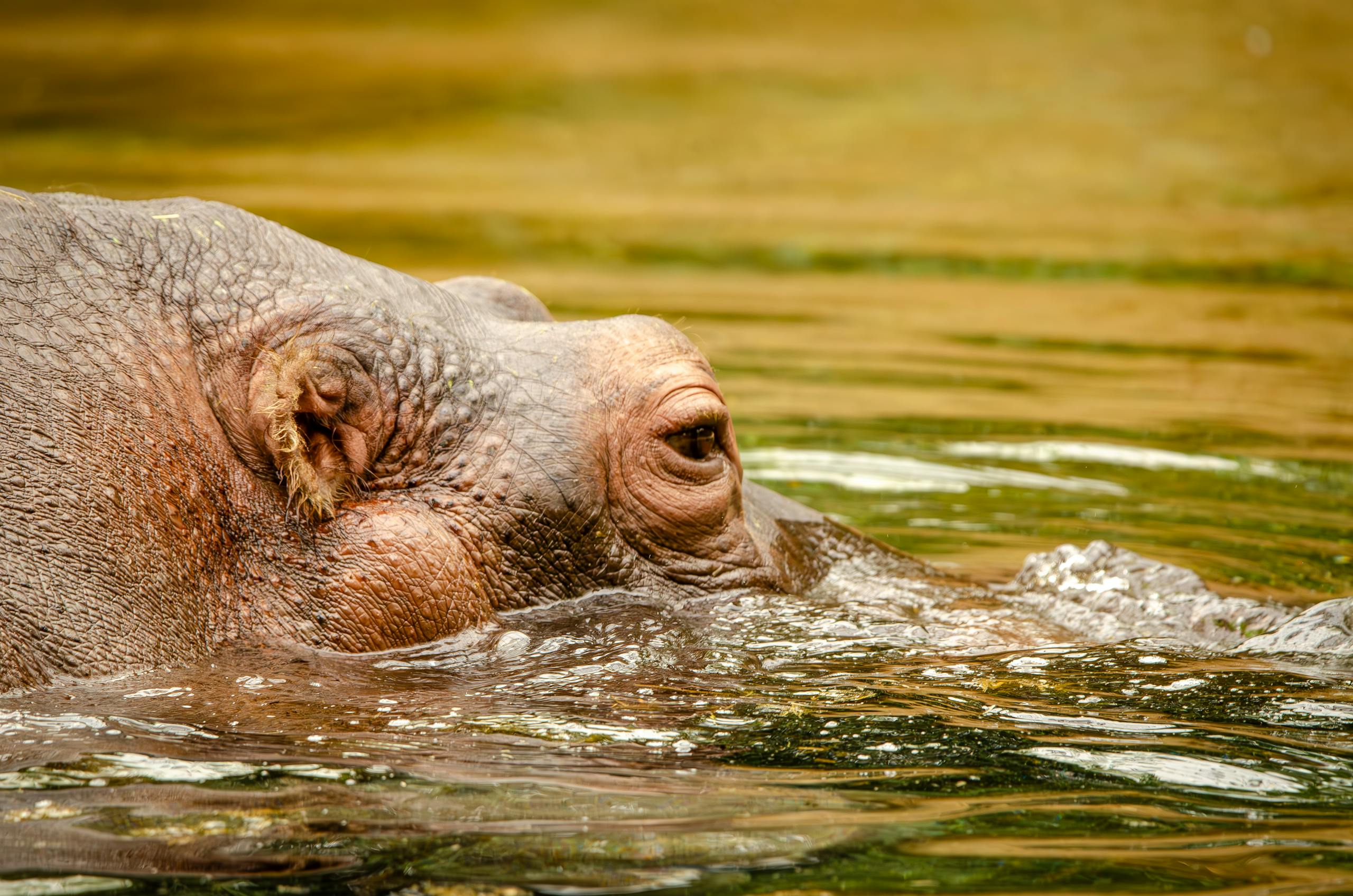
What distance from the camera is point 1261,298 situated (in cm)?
1222

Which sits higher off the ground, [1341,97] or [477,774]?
[1341,97]

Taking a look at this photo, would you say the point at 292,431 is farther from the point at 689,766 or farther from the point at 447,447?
the point at 689,766

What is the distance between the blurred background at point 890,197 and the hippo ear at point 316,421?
111 cm

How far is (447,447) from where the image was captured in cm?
452

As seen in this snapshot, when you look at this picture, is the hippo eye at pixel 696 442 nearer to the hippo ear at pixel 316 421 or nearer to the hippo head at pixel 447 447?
the hippo head at pixel 447 447

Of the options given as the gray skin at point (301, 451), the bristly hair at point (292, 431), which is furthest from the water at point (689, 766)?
the bristly hair at point (292, 431)

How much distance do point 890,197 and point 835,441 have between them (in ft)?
28.8

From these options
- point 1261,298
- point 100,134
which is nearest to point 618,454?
point 1261,298

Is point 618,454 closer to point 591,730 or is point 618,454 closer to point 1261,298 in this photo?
point 591,730

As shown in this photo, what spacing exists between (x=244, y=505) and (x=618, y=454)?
39.0 inches

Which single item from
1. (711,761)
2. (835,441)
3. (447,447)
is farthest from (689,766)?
(835,441)

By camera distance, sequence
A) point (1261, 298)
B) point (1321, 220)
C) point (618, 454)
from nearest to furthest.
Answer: point (618, 454), point (1261, 298), point (1321, 220)

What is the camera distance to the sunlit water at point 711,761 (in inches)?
124

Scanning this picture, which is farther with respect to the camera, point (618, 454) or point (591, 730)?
point (618, 454)
